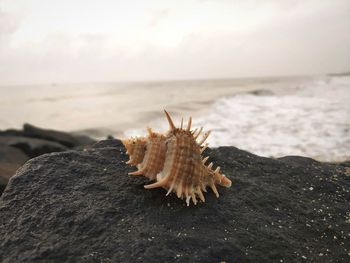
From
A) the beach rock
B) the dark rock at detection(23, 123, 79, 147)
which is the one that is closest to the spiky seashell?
the beach rock

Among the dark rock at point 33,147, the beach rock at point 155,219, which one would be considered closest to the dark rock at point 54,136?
the dark rock at point 33,147

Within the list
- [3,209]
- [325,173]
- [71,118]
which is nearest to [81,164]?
[3,209]

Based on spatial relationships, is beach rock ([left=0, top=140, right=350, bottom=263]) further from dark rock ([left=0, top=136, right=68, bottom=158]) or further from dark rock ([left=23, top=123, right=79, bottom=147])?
dark rock ([left=23, top=123, right=79, bottom=147])

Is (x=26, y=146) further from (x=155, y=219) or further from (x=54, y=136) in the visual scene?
(x=155, y=219)

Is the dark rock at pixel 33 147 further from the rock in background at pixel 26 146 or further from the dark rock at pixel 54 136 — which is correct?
the dark rock at pixel 54 136

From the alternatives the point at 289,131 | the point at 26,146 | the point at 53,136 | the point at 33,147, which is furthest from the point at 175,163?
the point at 289,131

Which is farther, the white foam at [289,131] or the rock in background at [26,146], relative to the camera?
the white foam at [289,131]
